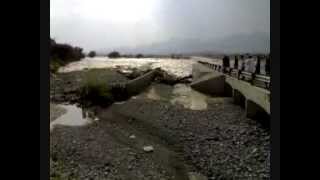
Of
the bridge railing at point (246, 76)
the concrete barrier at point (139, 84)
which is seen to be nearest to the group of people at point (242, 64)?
the bridge railing at point (246, 76)

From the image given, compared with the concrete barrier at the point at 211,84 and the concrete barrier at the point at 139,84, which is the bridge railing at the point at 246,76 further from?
the concrete barrier at the point at 139,84

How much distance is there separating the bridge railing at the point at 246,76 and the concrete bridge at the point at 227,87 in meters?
0.03

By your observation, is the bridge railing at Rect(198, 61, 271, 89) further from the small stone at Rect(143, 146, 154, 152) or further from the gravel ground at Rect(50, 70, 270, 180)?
the small stone at Rect(143, 146, 154, 152)

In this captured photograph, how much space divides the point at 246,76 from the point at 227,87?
1517mm

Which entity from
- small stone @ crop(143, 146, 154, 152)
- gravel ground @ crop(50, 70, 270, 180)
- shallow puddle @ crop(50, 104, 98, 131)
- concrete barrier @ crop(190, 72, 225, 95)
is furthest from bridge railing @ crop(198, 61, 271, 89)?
shallow puddle @ crop(50, 104, 98, 131)

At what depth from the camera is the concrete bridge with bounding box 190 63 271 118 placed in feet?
20.9

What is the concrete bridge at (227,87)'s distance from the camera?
636 centimetres

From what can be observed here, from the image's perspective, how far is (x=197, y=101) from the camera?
859cm

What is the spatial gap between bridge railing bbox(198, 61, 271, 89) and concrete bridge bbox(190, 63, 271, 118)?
35mm

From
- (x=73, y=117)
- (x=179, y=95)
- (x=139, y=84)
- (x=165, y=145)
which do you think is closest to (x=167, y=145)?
(x=165, y=145)

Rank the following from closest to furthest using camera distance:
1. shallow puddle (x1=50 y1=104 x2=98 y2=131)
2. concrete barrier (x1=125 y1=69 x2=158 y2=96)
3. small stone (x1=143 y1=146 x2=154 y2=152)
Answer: small stone (x1=143 y1=146 x2=154 y2=152), shallow puddle (x1=50 y1=104 x2=98 y2=131), concrete barrier (x1=125 y1=69 x2=158 y2=96)

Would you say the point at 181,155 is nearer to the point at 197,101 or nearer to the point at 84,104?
the point at 197,101
